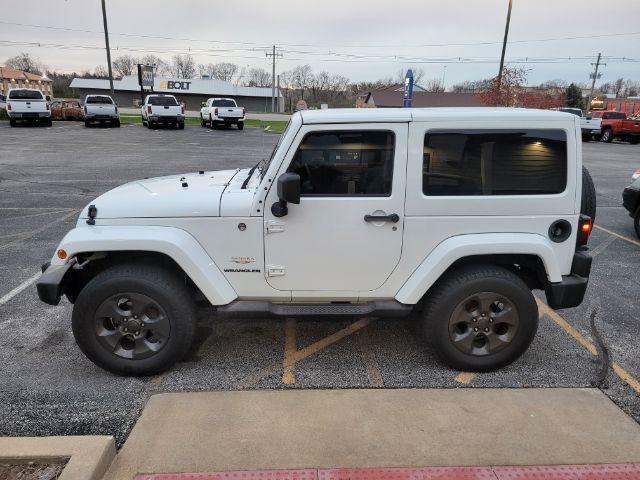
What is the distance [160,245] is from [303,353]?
57.8 inches

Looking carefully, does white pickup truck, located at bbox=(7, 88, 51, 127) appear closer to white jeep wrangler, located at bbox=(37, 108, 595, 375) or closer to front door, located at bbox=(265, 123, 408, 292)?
white jeep wrangler, located at bbox=(37, 108, 595, 375)

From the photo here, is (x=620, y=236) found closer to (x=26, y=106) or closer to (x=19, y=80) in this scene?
(x=26, y=106)

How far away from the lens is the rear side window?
331cm

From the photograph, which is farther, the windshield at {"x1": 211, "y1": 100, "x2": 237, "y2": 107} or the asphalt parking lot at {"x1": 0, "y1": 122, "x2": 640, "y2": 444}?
the windshield at {"x1": 211, "y1": 100, "x2": 237, "y2": 107}

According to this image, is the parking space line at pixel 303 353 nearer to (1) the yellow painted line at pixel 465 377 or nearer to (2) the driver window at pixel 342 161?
(1) the yellow painted line at pixel 465 377

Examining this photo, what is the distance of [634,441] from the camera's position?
113 inches

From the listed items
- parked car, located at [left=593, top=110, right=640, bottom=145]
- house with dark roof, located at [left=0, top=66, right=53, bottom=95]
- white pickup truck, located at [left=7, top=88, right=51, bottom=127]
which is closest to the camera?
white pickup truck, located at [left=7, top=88, right=51, bottom=127]

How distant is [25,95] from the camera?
1008 inches

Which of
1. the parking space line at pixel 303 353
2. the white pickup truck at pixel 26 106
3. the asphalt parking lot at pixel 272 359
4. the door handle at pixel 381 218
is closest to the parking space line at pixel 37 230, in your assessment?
the asphalt parking lot at pixel 272 359

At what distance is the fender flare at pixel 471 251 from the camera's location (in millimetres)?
3336

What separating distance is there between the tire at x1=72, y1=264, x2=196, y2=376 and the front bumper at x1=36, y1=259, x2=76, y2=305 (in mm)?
143

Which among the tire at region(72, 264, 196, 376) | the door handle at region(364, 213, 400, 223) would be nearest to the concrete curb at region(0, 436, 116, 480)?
the tire at region(72, 264, 196, 376)

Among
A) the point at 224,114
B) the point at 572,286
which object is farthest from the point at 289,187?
the point at 224,114

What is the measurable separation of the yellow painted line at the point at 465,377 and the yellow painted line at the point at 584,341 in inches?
44.8
